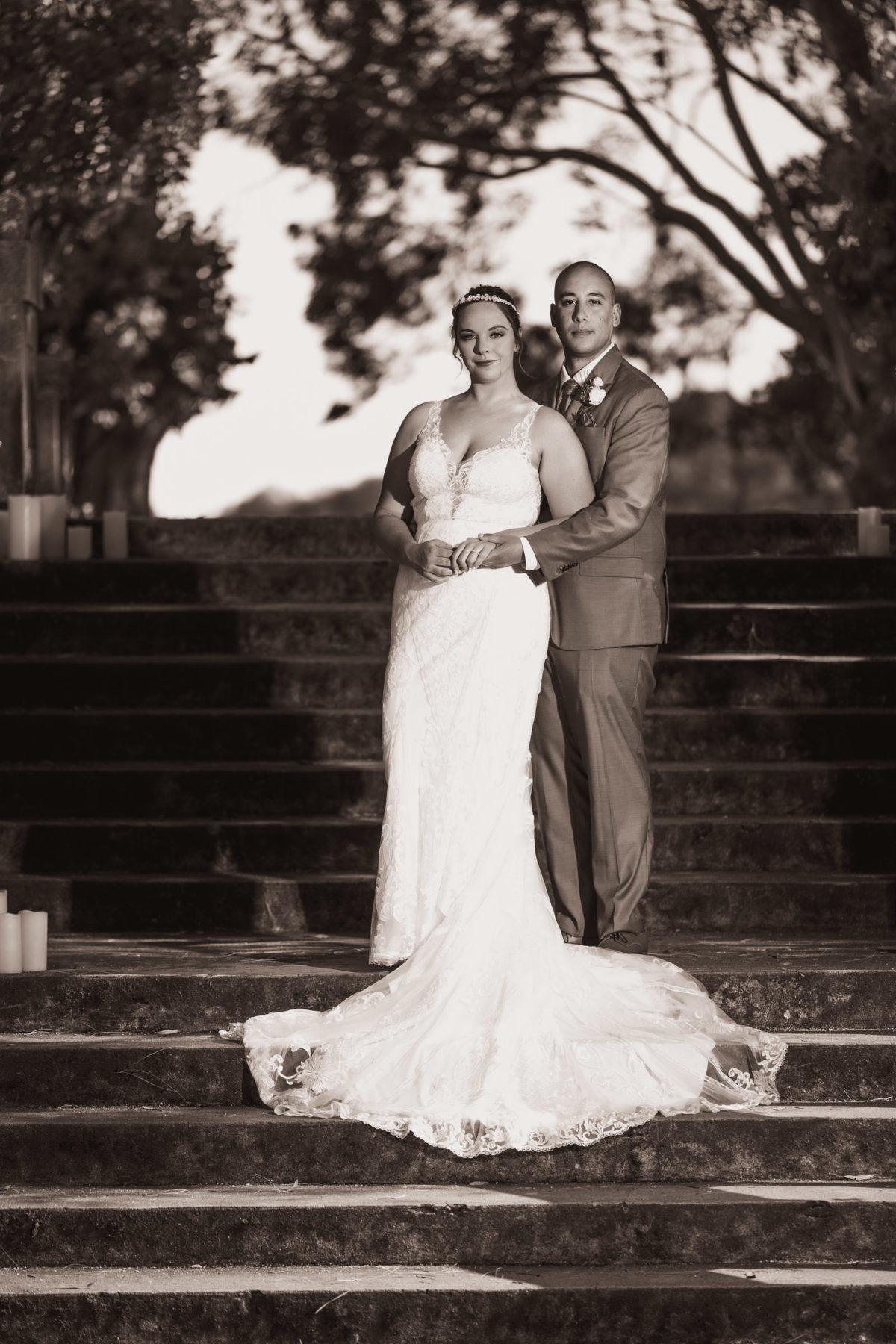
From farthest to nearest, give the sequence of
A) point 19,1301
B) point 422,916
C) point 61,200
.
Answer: point 61,200, point 422,916, point 19,1301

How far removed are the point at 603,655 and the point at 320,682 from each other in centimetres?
246

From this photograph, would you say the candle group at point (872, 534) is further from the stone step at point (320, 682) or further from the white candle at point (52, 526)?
the white candle at point (52, 526)

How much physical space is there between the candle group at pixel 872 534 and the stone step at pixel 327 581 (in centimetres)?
30

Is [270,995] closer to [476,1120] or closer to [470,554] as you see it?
[476,1120]

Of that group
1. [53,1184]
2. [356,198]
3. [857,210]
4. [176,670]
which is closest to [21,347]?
[176,670]

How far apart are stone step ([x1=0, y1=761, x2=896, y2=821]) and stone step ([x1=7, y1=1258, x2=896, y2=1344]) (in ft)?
9.43

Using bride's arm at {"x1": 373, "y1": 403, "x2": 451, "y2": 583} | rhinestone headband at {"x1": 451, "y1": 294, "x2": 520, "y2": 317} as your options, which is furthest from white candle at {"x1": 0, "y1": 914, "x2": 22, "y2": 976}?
rhinestone headband at {"x1": 451, "y1": 294, "x2": 520, "y2": 317}

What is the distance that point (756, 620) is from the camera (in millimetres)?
7953

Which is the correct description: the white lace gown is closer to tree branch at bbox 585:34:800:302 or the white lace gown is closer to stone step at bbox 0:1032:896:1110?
stone step at bbox 0:1032:896:1110

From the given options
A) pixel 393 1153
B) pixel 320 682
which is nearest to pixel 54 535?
pixel 320 682

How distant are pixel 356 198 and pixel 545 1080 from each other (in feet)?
43.3

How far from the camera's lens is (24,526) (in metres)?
8.59

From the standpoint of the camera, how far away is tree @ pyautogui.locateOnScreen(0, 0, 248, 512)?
850 centimetres

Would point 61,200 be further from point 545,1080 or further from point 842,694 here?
point 545,1080
